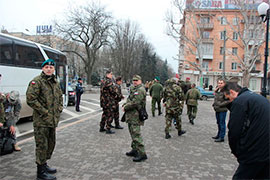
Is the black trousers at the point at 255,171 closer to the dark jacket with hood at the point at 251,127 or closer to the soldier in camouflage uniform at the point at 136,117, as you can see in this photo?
the dark jacket with hood at the point at 251,127

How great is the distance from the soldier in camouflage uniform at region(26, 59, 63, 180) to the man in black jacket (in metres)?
2.84

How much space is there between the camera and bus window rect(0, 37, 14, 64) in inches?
296

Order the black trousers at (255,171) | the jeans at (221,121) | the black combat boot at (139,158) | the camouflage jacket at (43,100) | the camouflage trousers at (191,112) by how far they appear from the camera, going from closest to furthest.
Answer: the black trousers at (255,171)
the camouflage jacket at (43,100)
the black combat boot at (139,158)
the jeans at (221,121)
the camouflage trousers at (191,112)

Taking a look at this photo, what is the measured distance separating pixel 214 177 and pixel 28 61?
27.0 ft

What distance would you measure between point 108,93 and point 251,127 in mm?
5247

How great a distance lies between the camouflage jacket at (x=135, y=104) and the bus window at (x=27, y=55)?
5.83 metres

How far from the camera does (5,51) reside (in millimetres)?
7645

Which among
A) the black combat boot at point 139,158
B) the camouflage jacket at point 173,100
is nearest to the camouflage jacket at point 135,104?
the black combat boot at point 139,158

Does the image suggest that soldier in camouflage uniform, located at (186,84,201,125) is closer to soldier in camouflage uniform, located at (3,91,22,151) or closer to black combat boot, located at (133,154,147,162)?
black combat boot, located at (133,154,147,162)

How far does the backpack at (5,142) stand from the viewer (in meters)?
4.71

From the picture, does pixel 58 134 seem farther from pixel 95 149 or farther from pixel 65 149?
pixel 95 149

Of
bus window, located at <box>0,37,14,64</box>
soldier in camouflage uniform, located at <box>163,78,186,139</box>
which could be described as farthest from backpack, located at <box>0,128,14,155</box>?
soldier in camouflage uniform, located at <box>163,78,186,139</box>

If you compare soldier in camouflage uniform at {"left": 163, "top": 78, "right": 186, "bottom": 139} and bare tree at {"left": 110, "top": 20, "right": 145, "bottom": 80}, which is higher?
bare tree at {"left": 110, "top": 20, "right": 145, "bottom": 80}

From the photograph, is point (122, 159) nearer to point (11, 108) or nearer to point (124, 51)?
point (11, 108)
